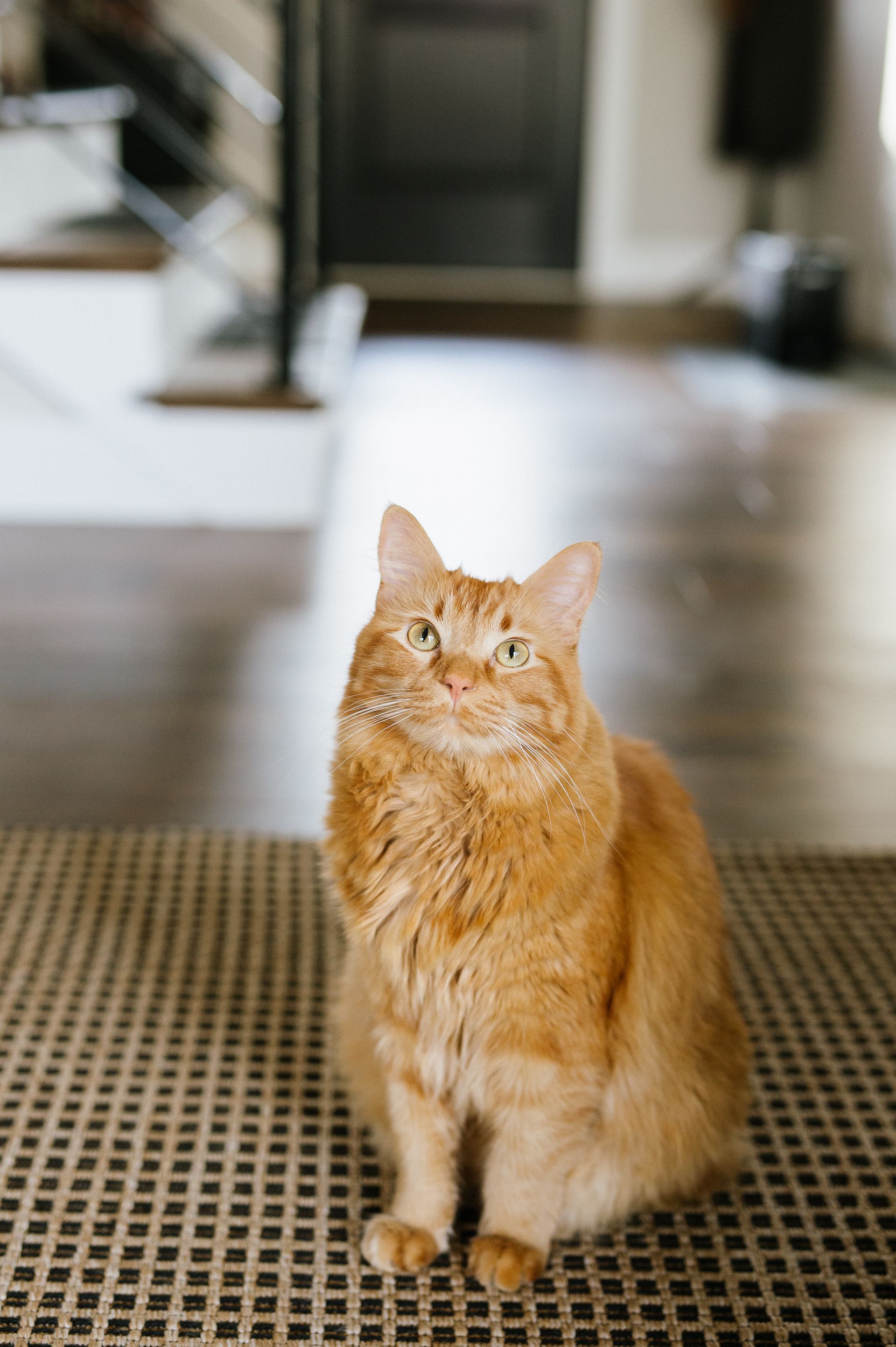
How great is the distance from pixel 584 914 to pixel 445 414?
123 inches

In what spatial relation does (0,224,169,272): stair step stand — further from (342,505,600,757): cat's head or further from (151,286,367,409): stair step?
(342,505,600,757): cat's head

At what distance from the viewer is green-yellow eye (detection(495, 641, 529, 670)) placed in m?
1.00

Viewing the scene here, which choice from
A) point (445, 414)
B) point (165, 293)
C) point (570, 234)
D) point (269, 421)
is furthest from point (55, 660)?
point (570, 234)

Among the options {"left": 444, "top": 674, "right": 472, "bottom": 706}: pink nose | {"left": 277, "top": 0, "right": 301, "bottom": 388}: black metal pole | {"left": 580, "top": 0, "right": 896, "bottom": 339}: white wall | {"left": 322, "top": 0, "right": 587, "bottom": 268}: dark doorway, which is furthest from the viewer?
{"left": 322, "top": 0, "right": 587, "bottom": 268}: dark doorway

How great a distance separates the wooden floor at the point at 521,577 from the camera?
2016 mm

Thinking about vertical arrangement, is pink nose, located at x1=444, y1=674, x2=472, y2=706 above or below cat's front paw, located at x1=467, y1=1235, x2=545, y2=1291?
above

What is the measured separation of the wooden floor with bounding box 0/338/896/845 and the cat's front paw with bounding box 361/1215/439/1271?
0.78 metres

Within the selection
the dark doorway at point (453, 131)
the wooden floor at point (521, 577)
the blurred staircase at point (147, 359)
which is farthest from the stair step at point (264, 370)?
the dark doorway at point (453, 131)

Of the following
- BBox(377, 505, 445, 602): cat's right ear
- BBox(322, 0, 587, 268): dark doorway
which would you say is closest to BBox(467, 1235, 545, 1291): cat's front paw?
BBox(377, 505, 445, 602): cat's right ear

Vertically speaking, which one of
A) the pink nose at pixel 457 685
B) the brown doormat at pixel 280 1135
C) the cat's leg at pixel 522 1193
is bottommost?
the brown doormat at pixel 280 1135

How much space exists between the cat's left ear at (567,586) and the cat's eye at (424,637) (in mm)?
81

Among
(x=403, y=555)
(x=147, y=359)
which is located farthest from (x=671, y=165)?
(x=403, y=555)

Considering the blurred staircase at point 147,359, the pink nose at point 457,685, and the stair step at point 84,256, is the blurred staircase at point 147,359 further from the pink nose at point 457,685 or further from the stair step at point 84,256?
the pink nose at point 457,685

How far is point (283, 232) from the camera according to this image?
299cm
